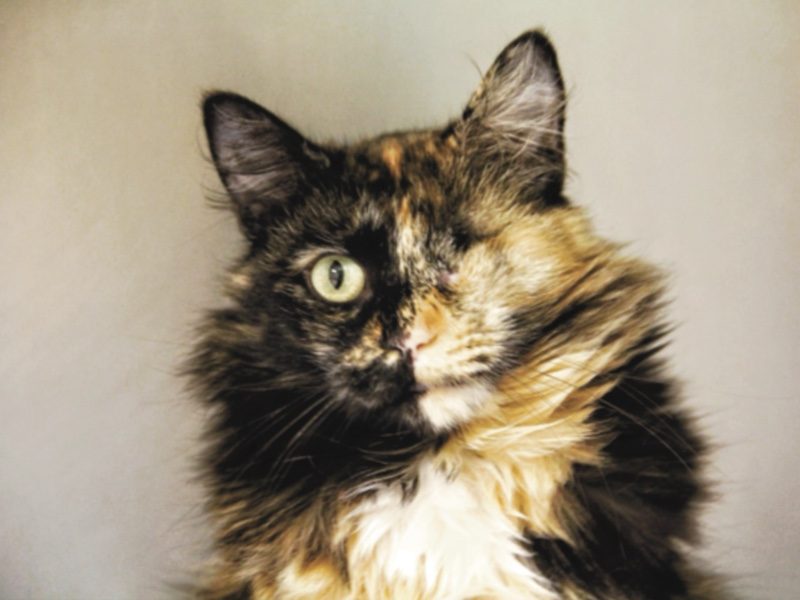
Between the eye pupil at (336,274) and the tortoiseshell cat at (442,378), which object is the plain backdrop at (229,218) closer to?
the tortoiseshell cat at (442,378)

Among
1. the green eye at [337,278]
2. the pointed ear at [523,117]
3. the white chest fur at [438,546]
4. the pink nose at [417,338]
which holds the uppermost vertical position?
the pointed ear at [523,117]

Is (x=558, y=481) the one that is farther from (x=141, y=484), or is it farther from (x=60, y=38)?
(x=60, y=38)

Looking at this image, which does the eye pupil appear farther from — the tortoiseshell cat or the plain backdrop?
the plain backdrop

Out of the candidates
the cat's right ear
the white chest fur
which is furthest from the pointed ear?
the white chest fur

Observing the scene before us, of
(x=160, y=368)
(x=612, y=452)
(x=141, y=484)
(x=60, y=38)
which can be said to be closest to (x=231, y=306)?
(x=160, y=368)

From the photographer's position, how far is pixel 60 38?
94cm

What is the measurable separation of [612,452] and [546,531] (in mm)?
124

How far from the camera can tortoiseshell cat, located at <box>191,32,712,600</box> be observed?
31.6 inches

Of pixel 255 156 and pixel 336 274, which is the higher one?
pixel 255 156

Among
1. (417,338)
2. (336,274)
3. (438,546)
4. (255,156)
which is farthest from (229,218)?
(438,546)

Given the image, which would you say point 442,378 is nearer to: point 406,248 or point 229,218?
point 406,248

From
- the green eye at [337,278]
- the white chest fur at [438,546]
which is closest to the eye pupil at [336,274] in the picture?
the green eye at [337,278]

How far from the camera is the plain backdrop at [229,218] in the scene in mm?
937

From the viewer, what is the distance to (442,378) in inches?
31.0
